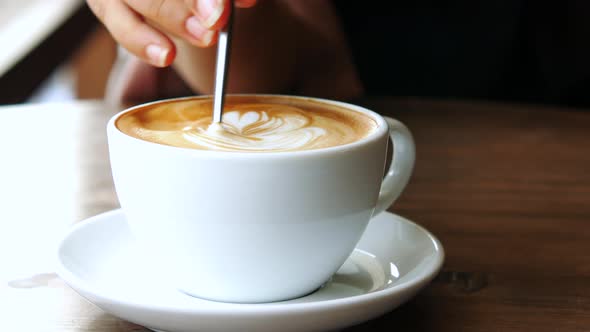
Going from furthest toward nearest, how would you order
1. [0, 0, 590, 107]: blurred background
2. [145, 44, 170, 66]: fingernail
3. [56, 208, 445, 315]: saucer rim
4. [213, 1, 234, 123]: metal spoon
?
[0, 0, 590, 107]: blurred background → [145, 44, 170, 66]: fingernail → [213, 1, 234, 123]: metal spoon → [56, 208, 445, 315]: saucer rim

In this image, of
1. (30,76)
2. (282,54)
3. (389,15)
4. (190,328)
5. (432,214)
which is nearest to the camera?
(190,328)

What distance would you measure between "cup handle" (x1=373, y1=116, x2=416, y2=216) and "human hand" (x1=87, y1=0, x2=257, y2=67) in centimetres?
15

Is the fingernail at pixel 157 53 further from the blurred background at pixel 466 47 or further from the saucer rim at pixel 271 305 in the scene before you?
the blurred background at pixel 466 47

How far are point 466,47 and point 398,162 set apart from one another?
1.16 m

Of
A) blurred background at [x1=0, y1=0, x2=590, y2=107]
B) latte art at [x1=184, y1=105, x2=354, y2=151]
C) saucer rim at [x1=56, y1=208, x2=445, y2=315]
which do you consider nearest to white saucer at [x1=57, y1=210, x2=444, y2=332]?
saucer rim at [x1=56, y1=208, x2=445, y2=315]

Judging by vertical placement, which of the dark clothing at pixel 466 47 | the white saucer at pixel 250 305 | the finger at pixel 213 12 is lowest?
the dark clothing at pixel 466 47

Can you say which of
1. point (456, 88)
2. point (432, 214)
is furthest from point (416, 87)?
point (432, 214)

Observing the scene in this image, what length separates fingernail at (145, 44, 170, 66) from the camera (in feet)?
2.09

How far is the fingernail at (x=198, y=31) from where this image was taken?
1.98 ft

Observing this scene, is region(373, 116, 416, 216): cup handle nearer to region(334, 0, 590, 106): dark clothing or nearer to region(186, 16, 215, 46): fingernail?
region(186, 16, 215, 46): fingernail

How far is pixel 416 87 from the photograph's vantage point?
5.49ft

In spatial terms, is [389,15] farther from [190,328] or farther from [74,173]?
[190,328]

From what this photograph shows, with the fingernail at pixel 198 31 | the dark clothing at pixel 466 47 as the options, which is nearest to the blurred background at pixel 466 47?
the dark clothing at pixel 466 47

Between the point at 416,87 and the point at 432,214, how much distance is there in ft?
3.46
